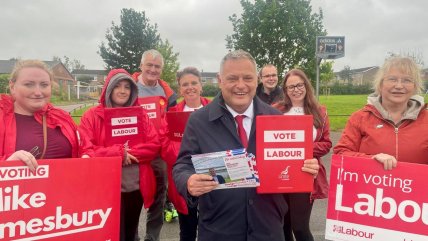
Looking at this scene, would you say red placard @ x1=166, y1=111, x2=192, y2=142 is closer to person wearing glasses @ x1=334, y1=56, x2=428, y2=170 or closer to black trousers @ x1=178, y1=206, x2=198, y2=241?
A: black trousers @ x1=178, y1=206, x2=198, y2=241

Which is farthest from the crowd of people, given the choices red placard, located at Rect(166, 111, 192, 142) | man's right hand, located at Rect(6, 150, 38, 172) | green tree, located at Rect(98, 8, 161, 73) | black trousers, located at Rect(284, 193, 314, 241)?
green tree, located at Rect(98, 8, 161, 73)

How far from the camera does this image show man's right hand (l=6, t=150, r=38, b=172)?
242 centimetres

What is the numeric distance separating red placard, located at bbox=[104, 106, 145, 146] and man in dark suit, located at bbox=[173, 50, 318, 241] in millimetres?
1073

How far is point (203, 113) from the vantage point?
2627mm

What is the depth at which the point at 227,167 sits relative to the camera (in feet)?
7.48

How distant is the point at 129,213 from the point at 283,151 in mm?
1937

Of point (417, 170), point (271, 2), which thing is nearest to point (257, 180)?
point (417, 170)

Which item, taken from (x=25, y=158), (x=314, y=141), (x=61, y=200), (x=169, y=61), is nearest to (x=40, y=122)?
(x=25, y=158)

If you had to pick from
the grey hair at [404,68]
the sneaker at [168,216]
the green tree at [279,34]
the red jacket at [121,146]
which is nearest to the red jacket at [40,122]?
the red jacket at [121,146]

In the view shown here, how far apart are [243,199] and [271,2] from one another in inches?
703

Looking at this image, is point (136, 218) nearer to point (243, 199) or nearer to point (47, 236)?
point (47, 236)

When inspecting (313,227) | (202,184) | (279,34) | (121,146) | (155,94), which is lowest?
(313,227)

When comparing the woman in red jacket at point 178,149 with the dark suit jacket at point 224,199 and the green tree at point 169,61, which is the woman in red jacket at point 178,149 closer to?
the dark suit jacket at point 224,199

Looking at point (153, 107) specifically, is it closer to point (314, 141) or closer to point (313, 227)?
point (314, 141)
